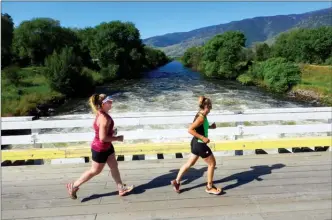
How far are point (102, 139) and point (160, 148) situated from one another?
2248 millimetres

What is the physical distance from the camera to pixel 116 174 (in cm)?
498

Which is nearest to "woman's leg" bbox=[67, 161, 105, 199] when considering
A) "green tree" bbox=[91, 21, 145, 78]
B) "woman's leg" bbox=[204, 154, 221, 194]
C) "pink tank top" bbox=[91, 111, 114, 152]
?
"pink tank top" bbox=[91, 111, 114, 152]

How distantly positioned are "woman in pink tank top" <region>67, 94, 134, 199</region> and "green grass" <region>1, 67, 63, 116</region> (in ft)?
75.8

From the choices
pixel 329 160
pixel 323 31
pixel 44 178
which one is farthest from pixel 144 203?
pixel 323 31

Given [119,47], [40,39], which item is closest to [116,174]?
[119,47]

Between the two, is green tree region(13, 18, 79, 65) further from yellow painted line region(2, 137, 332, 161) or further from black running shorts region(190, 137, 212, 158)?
black running shorts region(190, 137, 212, 158)

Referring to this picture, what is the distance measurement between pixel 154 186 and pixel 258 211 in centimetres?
162

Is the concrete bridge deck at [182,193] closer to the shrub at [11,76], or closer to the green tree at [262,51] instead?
the shrub at [11,76]

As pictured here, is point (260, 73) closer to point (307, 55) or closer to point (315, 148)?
point (307, 55)

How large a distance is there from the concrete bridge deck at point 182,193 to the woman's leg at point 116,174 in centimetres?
12

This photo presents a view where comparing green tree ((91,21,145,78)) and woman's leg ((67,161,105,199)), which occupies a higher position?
green tree ((91,21,145,78))

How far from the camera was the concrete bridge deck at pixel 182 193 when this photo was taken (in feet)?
14.5

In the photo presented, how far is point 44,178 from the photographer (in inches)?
223

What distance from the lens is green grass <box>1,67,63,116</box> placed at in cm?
2700
